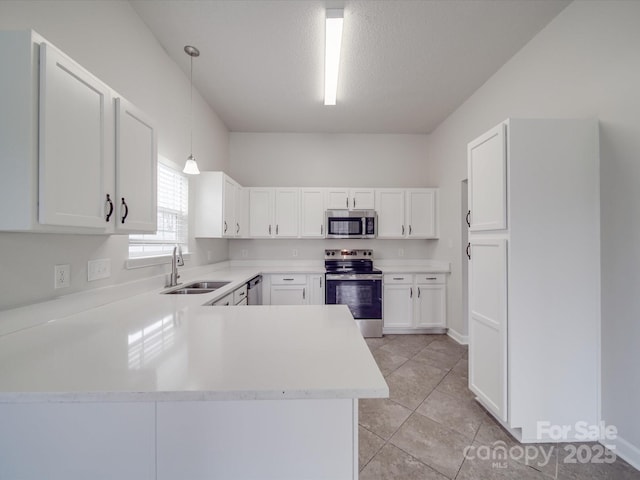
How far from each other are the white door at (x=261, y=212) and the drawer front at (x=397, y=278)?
190 cm

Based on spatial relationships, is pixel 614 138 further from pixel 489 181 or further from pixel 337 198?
pixel 337 198

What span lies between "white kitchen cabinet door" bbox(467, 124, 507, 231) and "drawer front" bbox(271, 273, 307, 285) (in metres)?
2.23

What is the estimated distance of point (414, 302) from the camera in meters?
3.56

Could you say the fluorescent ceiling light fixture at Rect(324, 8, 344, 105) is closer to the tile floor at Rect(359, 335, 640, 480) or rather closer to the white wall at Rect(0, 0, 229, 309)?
the white wall at Rect(0, 0, 229, 309)

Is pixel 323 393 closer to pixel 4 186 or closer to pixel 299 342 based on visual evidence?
pixel 299 342

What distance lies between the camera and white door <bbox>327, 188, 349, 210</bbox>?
3818 millimetres

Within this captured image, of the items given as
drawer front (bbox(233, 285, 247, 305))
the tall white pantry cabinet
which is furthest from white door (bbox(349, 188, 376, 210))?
the tall white pantry cabinet

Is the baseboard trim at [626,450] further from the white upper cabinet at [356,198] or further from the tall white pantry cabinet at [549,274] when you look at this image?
the white upper cabinet at [356,198]

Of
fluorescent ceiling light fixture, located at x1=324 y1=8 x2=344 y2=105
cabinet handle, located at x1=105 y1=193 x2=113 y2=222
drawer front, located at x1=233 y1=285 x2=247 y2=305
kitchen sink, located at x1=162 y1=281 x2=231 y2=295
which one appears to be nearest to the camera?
cabinet handle, located at x1=105 y1=193 x2=113 y2=222

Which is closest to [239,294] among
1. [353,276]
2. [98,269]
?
[98,269]

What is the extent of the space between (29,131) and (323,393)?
1426 mm

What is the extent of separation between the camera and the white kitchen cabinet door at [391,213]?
383 centimetres

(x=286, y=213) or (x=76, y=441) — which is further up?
(x=286, y=213)

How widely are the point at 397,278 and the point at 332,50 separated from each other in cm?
284
